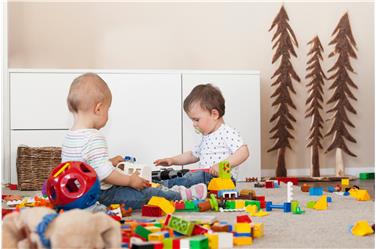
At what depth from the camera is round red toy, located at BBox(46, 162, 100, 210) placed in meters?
1.62

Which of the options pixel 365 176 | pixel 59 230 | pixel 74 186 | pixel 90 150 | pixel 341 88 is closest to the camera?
pixel 59 230

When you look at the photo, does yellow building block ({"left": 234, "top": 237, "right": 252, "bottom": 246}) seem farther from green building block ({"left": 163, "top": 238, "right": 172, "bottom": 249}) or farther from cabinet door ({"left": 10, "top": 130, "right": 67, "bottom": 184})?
cabinet door ({"left": 10, "top": 130, "right": 67, "bottom": 184})

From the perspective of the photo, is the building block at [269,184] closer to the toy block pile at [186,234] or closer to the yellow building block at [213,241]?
the toy block pile at [186,234]

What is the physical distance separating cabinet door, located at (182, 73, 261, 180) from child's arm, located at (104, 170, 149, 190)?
138 centimetres

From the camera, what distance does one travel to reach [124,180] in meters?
1.80

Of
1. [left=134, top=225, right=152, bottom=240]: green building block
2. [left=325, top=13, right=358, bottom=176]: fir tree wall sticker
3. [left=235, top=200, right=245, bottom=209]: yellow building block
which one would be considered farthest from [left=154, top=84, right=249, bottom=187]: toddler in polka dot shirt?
[left=325, top=13, right=358, bottom=176]: fir tree wall sticker

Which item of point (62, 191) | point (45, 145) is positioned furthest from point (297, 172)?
point (62, 191)

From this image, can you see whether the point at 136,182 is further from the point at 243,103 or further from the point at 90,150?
the point at 243,103

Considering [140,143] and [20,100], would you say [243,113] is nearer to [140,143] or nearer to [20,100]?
[140,143]

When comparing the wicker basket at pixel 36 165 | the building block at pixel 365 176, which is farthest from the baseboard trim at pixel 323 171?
the wicker basket at pixel 36 165

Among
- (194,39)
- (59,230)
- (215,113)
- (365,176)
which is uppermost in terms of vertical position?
(194,39)

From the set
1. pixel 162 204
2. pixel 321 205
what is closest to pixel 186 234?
pixel 162 204

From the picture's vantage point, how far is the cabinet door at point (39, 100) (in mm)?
3027

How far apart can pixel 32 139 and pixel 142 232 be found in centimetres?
183
